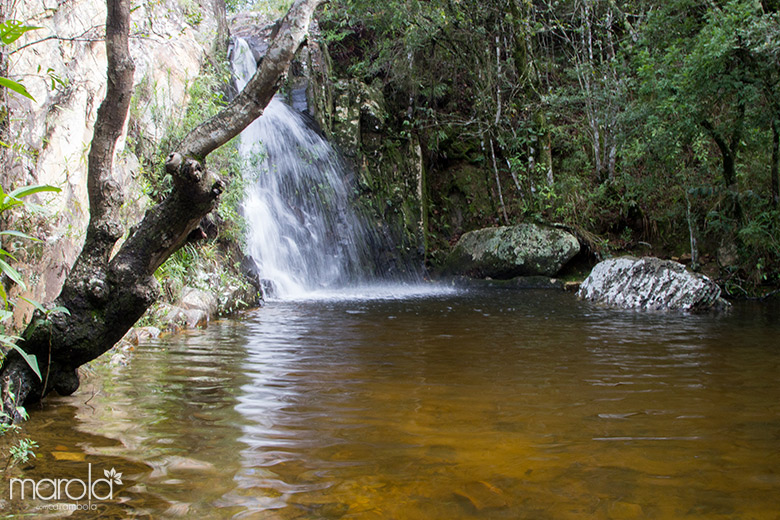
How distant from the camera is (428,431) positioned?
2982mm

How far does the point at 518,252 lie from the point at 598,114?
4.33m

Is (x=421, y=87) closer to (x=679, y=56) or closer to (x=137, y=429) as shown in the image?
(x=679, y=56)

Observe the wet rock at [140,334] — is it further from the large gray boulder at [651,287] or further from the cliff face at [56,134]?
the large gray boulder at [651,287]

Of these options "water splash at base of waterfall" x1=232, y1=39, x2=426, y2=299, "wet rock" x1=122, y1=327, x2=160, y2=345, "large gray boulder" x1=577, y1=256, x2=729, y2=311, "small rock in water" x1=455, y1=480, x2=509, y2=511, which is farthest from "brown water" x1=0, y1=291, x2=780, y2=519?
"water splash at base of waterfall" x1=232, y1=39, x2=426, y2=299

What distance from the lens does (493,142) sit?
17078mm

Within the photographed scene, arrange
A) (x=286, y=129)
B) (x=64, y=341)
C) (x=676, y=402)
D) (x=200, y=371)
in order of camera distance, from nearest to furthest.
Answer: (x=64, y=341) → (x=676, y=402) → (x=200, y=371) → (x=286, y=129)

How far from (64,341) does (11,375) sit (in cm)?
31

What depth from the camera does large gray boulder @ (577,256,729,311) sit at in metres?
8.70

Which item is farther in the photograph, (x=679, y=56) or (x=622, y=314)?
(x=679, y=56)

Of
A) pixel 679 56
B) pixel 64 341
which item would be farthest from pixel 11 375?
pixel 679 56

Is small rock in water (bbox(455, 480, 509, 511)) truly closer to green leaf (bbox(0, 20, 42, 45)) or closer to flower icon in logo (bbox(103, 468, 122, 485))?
flower icon in logo (bbox(103, 468, 122, 485))

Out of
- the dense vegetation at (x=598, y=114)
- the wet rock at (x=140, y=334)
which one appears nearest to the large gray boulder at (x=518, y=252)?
the dense vegetation at (x=598, y=114)

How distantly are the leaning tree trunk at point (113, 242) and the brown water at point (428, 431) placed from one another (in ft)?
1.32

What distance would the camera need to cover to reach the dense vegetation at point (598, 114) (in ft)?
30.9
